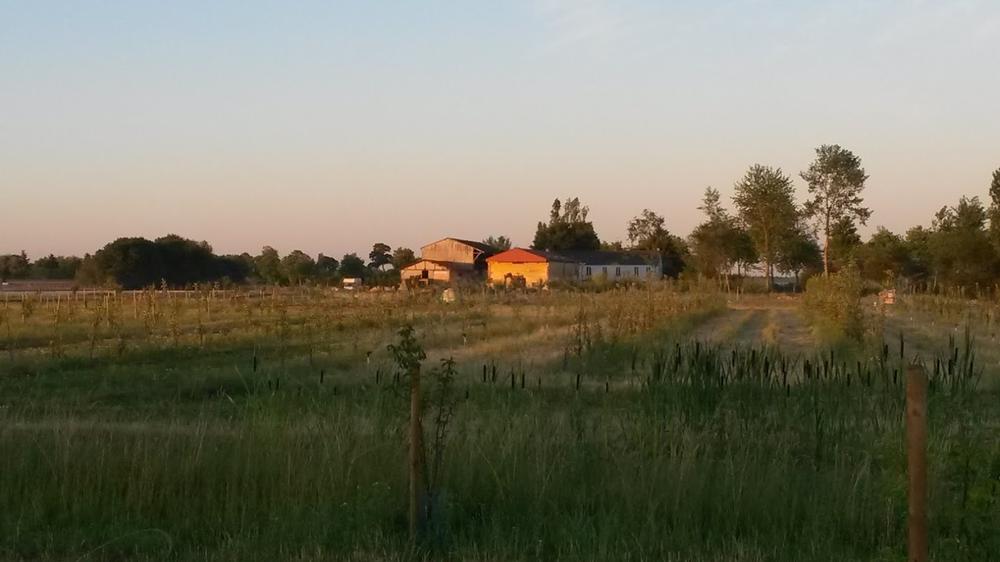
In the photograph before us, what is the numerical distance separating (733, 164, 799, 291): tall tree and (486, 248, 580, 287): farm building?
46.3 ft

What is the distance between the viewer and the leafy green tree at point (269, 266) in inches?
3061

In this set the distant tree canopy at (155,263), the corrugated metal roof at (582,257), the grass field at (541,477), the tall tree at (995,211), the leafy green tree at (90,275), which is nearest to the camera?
the grass field at (541,477)

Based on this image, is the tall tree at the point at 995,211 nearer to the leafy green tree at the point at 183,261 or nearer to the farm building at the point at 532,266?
the farm building at the point at 532,266

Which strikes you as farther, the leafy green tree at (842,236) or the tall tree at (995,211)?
the leafy green tree at (842,236)

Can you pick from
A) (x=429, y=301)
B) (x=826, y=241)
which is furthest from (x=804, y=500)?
(x=826, y=241)

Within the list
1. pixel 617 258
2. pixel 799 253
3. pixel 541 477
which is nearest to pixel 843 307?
pixel 541 477

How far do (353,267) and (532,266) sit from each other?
2402cm

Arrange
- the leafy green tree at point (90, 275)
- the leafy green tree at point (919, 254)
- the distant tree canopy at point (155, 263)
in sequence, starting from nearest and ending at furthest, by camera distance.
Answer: the leafy green tree at point (919, 254)
the leafy green tree at point (90, 275)
the distant tree canopy at point (155, 263)

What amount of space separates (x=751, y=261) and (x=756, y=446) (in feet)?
222

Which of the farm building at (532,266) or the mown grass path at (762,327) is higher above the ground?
the farm building at (532,266)

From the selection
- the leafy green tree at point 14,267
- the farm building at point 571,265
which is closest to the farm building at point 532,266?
the farm building at point 571,265

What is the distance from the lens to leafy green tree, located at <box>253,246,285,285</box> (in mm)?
77750

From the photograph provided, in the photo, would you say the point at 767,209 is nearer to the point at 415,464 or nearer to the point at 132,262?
the point at 132,262

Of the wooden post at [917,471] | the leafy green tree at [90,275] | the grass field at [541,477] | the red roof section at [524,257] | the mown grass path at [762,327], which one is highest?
the red roof section at [524,257]
